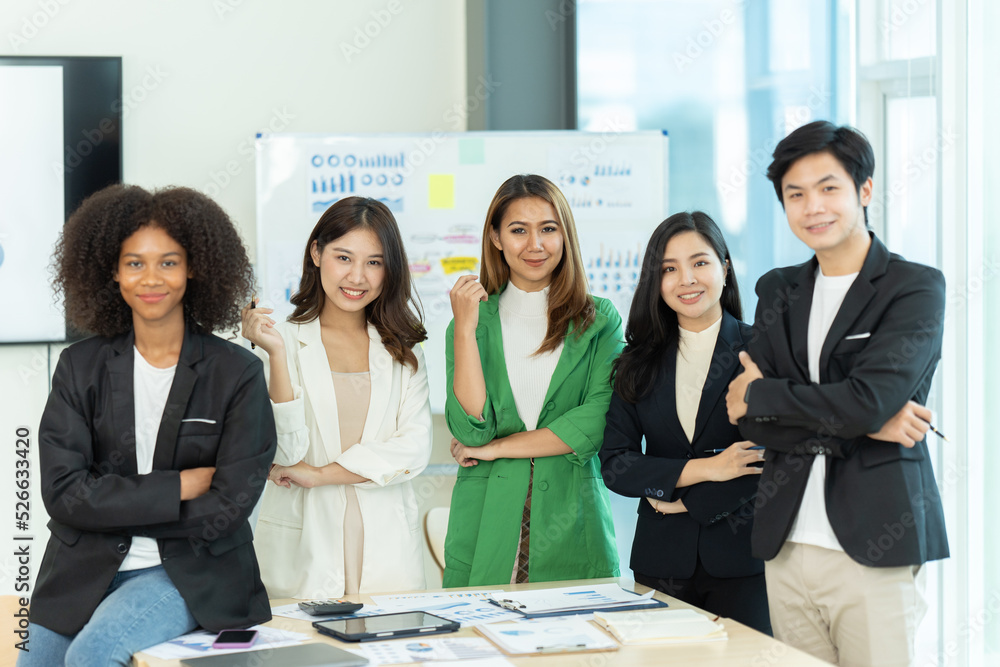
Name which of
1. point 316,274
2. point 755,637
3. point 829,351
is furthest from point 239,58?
point 755,637

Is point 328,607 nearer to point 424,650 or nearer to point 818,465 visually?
point 424,650

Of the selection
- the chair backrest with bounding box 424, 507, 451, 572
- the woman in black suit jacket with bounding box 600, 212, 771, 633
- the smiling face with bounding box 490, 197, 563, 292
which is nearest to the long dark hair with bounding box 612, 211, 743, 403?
the woman in black suit jacket with bounding box 600, 212, 771, 633

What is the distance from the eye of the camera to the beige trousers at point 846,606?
1760 millimetres

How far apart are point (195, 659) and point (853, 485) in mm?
1294

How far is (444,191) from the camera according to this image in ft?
11.8

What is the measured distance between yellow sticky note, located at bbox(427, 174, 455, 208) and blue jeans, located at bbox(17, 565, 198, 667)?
2.16 m

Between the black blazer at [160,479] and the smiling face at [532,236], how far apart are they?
0.84 metres

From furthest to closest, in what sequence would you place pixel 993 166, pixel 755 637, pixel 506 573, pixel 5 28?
pixel 5 28 → pixel 993 166 → pixel 506 573 → pixel 755 637

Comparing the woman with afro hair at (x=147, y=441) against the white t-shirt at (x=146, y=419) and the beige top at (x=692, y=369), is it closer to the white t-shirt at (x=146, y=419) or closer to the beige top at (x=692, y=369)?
the white t-shirt at (x=146, y=419)

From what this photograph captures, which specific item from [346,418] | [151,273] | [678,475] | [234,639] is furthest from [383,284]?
[234,639]

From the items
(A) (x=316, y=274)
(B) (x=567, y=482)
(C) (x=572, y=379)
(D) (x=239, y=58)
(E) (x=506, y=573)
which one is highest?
(D) (x=239, y=58)

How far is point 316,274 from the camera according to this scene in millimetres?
2398

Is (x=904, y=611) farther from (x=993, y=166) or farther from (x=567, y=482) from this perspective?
(x=993, y=166)

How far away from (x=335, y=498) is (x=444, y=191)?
66.9 inches
